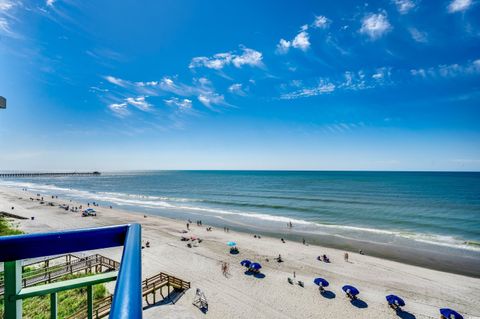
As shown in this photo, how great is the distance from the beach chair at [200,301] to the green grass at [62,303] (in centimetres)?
581

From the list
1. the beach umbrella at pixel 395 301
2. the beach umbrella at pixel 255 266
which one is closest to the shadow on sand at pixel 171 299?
the beach umbrella at pixel 255 266

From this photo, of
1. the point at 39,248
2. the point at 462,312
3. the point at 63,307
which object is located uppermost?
the point at 39,248

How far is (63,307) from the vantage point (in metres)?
12.2

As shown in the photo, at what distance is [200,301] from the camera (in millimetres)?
17547

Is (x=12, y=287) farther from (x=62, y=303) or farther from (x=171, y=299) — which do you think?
(x=171, y=299)

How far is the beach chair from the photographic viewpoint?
1708 cm

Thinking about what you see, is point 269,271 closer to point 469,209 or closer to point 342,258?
point 342,258

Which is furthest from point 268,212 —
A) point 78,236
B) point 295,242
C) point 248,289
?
point 78,236

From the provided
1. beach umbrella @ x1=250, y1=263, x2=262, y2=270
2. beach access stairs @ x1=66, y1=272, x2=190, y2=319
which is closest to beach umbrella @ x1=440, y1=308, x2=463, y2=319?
beach umbrella @ x1=250, y1=263, x2=262, y2=270

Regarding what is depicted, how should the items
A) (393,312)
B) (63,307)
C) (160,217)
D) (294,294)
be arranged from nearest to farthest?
(63,307), (393,312), (294,294), (160,217)

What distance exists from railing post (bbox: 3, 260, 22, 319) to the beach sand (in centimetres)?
1419

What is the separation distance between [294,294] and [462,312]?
37.3 feet

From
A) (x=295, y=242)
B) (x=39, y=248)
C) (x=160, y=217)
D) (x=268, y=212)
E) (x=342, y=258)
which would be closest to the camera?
(x=39, y=248)

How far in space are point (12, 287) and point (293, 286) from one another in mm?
21725
